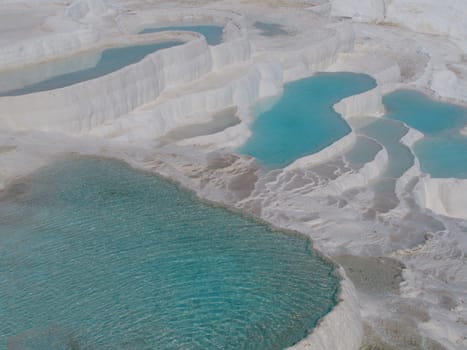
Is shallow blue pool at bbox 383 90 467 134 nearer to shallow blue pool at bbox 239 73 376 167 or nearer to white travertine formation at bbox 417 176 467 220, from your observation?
shallow blue pool at bbox 239 73 376 167

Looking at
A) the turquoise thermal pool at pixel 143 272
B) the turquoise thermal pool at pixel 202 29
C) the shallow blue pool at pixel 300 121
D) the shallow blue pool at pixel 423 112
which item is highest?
the turquoise thermal pool at pixel 143 272

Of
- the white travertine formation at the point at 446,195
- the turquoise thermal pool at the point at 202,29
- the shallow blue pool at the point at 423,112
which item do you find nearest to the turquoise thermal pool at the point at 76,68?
the turquoise thermal pool at the point at 202,29

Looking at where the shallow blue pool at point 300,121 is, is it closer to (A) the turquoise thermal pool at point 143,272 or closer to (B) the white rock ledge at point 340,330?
(A) the turquoise thermal pool at point 143,272

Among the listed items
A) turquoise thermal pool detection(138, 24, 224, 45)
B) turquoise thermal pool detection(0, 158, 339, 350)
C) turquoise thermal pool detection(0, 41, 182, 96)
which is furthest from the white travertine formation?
turquoise thermal pool detection(138, 24, 224, 45)

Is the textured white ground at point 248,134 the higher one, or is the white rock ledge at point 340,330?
the white rock ledge at point 340,330

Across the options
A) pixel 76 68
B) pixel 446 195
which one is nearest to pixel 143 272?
pixel 446 195

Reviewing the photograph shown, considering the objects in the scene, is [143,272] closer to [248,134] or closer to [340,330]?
[340,330]

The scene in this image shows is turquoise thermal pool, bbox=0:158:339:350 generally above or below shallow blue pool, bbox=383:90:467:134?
above
